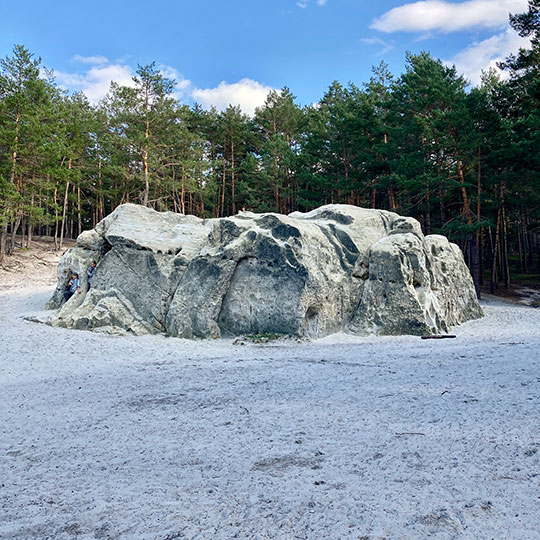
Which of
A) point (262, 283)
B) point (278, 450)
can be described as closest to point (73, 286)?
point (262, 283)

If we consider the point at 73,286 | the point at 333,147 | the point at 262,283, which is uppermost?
the point at 333,147

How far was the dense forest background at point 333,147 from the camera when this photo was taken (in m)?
21.7

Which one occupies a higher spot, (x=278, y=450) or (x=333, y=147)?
(x=333, y=147)

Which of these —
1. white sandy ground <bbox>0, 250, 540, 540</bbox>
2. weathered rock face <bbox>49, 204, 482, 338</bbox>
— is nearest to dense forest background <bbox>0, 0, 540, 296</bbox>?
weathered rock face <bbox>49, 204, 482, 338</bbox>

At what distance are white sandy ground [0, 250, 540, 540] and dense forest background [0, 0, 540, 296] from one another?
60.7 ft

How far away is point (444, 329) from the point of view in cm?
1223

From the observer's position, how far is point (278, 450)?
371 centimetres

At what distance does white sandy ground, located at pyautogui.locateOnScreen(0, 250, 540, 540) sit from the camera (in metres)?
2.60

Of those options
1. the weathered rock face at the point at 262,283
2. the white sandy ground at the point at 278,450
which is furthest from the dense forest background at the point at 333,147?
the white sandy ground at the point at 278,450

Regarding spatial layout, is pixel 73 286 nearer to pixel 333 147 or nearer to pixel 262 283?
pixel 262 283

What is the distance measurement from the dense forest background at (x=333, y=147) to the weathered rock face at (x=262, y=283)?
37.1 ft

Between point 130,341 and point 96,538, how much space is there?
857 centimetres

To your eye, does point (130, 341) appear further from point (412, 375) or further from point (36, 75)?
point (36, 75)

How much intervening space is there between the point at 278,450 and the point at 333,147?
89.9ft
